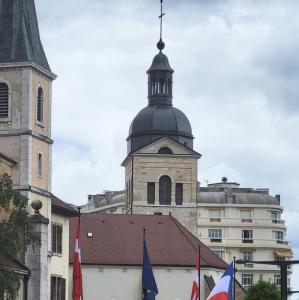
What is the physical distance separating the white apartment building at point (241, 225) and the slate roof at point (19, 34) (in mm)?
88708

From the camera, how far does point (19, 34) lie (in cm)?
7638

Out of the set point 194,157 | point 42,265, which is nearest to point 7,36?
point 42,265

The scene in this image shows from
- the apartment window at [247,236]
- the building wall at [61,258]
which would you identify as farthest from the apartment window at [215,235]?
the building wall at [61,258]

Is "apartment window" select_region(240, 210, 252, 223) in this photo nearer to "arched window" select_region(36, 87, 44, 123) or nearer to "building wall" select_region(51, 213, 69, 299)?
"building wall" select_region(51, 213, 69, 299)

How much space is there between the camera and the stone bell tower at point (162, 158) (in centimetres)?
12512

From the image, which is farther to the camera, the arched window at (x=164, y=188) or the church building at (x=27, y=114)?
the arched window at (x=164, y=188)

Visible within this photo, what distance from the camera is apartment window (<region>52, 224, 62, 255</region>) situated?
78.2 meters

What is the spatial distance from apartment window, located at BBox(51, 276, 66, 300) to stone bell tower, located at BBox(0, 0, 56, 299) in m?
3.40

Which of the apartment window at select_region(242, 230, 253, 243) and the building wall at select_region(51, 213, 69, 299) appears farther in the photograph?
the apartment window at select_region(242, 230, 253, 243)

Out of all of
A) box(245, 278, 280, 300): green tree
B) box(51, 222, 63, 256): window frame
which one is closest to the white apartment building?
box(245, 278, 280, 300): green tree

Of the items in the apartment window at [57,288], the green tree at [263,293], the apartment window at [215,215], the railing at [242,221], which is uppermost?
the apartment window at [215,215]

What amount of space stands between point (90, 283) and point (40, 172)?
1084 inches

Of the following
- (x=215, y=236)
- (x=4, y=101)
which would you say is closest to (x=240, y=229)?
(x=215, y=236)

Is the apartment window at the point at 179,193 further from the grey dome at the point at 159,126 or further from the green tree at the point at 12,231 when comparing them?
the green tree at the point at 12,231
